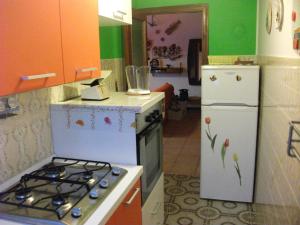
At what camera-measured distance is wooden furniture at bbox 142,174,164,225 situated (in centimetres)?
195

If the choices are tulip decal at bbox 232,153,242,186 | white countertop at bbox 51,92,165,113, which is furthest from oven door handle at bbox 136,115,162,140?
tulip decal at bbox 232,153,242,186

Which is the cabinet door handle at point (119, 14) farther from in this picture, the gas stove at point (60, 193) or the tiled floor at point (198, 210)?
the tiled floor at point (198, 210)

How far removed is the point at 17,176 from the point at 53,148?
0.35m

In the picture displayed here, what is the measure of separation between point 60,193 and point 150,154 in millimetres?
793

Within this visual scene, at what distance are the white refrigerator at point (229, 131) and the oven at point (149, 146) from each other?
75 centimetres

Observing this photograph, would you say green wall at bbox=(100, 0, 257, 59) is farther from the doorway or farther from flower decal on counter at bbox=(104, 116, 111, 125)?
flower decal on counter at bbox=(104, 116, 111, 125)

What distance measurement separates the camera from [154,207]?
2133mm

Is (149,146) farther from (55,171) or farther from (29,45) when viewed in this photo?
(29,45)

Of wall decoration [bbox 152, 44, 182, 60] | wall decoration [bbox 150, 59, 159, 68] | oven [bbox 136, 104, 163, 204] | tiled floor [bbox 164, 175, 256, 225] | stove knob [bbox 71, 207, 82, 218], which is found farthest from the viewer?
wall decoration [bbox 150, 59, 159, 68]

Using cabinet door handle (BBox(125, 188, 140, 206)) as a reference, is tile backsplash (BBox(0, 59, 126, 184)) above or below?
above

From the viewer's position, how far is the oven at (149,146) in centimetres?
178

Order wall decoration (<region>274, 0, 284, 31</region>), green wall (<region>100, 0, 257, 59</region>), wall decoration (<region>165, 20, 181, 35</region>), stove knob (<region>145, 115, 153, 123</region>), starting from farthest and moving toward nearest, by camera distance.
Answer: wall decoration (<region>165, 20, 181, 35</region>) < green wall (<region>100, 0, 257, 59</region>) < stove knob (<region>145, 115, 153, 123</region>) < wall decoration (<region>274, 0, 284, 31</region>)

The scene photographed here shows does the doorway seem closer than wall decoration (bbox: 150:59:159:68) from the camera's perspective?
Yes

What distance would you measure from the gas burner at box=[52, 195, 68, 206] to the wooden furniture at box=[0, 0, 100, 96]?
46cm
